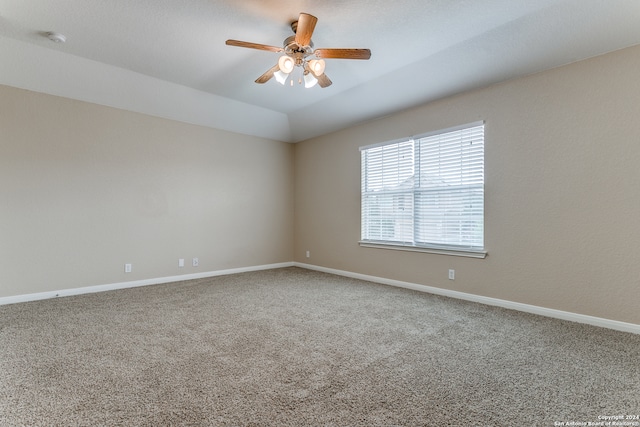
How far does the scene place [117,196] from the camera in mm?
4281

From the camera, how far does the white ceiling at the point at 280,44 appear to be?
8.47 ft

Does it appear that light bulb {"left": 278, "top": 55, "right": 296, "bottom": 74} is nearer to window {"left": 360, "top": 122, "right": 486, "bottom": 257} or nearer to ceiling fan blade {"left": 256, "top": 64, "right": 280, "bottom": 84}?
ceiling fan blade {"left": 256, "top": 64, "right": 280, "bottom": 84}

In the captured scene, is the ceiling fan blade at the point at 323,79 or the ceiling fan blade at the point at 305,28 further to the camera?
the ceiling fan blade at the point at 323,79

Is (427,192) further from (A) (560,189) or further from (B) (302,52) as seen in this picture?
(B) (302,52)

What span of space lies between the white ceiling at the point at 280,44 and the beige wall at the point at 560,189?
0.85 ft

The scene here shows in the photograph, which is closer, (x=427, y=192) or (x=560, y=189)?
(x=560, y=189)

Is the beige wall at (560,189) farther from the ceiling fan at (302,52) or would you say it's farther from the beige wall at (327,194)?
the ceiling fan at (302,52)

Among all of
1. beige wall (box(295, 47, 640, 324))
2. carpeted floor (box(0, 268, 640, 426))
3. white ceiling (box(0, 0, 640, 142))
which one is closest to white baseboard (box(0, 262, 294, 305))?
carpeted floor (box(0, 268, 640, 426))

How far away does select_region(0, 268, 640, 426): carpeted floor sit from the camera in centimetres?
159

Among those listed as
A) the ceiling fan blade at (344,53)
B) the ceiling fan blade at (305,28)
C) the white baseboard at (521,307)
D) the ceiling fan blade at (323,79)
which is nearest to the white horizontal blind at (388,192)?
the white baseboard at (521,307)

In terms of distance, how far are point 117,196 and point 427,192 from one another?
437cm

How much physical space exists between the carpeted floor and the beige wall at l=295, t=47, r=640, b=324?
1.21 ft

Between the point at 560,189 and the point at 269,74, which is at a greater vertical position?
the point at 269,74

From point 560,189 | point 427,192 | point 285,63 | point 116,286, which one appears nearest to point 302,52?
point 285,63
